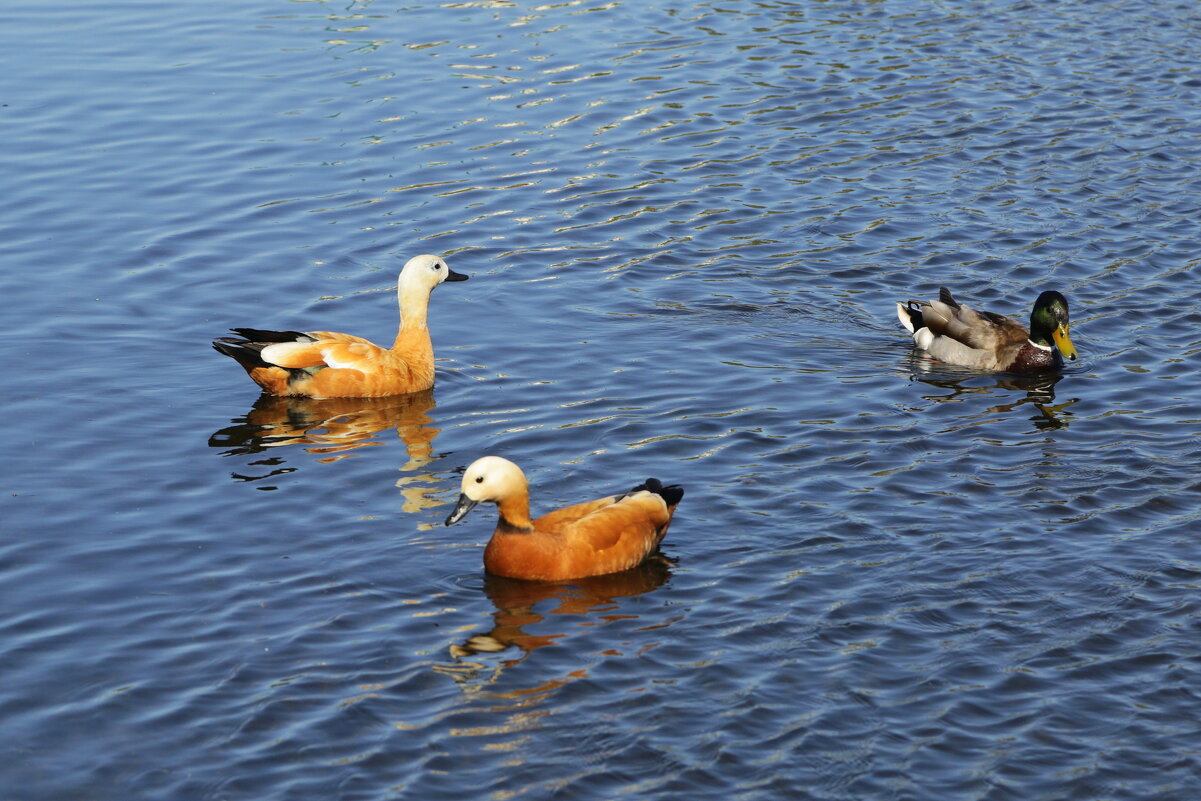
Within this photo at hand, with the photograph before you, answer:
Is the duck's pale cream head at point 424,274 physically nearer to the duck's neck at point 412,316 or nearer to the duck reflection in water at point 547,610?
the duck's neck at point 412,316

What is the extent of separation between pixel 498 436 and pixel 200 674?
13.4 ft

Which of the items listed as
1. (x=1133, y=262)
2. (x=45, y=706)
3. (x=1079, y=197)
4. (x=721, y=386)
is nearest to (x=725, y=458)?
(x=721, y=386)

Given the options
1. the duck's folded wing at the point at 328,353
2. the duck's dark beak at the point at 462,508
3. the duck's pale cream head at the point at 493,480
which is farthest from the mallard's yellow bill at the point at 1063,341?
the duck's dark beak at the point at 462,508

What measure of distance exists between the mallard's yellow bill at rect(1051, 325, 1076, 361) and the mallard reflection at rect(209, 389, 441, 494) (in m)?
5.73

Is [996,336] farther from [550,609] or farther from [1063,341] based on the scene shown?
[550,609]

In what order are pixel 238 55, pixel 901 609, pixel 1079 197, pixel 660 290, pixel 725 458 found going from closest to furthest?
pixel 901 609
pixel 725 458
pixel 660 290
pixel 1079 197
pixel 238 55

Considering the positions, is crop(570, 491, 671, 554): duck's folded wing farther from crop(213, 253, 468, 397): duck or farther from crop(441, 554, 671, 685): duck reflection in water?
crop(213, 253, 468, 397): duck

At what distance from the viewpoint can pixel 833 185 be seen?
18609mm

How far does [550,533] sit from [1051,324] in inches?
240

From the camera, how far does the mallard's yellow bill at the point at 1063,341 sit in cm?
1414

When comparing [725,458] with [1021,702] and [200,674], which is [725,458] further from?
[200,674]

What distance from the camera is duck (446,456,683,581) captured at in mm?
10078

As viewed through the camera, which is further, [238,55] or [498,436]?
[238,55]

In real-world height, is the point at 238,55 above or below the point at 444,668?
above
